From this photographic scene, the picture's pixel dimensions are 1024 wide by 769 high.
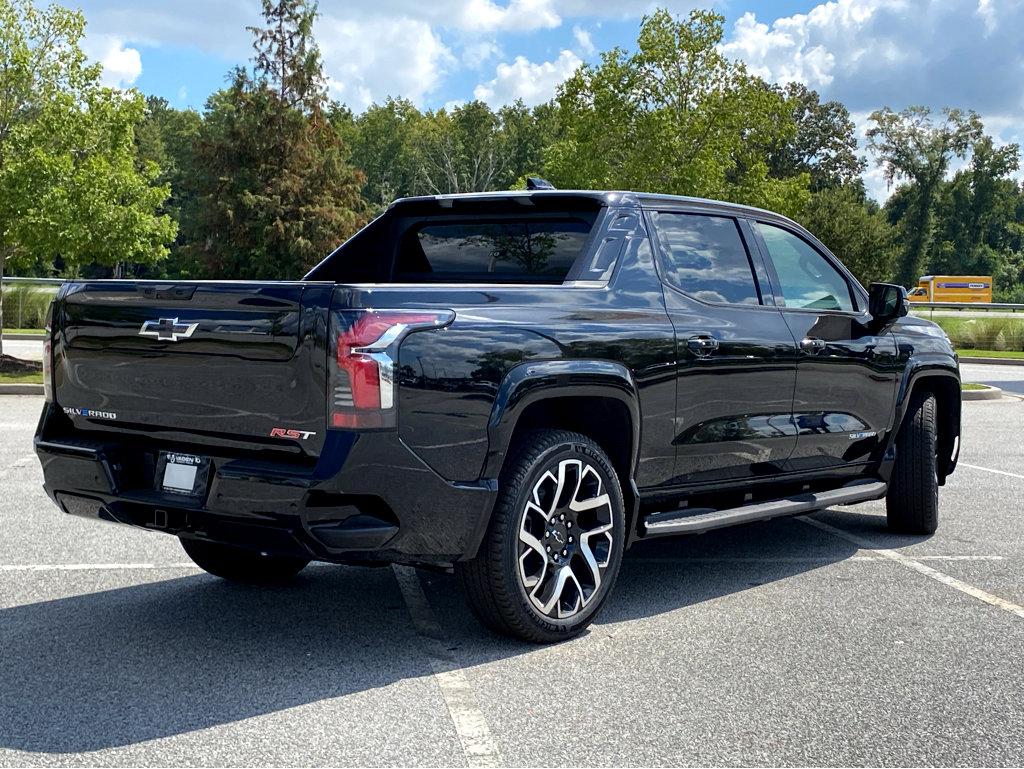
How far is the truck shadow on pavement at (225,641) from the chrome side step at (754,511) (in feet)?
1.28

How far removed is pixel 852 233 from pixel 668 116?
33309 mm

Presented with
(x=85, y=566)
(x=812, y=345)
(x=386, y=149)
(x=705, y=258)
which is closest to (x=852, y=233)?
(x=386, y=149)

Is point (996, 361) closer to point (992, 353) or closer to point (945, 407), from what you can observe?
point (992, 353)

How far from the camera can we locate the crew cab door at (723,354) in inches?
218

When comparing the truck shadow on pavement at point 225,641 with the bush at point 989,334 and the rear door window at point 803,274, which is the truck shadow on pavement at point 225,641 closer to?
the rear door window at point 803,274

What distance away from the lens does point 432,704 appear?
13.5 feet

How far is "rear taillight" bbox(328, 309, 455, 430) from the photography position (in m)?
4.21

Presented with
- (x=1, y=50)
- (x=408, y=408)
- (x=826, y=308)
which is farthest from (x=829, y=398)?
(x=1, y=50)

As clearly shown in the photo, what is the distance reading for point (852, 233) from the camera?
6769 cm

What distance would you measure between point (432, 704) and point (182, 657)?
3.69ft

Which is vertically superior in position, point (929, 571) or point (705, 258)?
point (705, 258)

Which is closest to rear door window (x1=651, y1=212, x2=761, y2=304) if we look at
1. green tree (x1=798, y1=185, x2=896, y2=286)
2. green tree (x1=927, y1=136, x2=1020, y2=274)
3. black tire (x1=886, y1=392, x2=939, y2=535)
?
black tire (x1=886, y1=392, x2=939, y2=535)

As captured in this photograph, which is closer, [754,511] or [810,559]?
[754,511]

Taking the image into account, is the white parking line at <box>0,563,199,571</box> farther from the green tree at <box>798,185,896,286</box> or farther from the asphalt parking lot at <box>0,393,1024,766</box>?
the green tree at <box>798,185,896,286</box>
